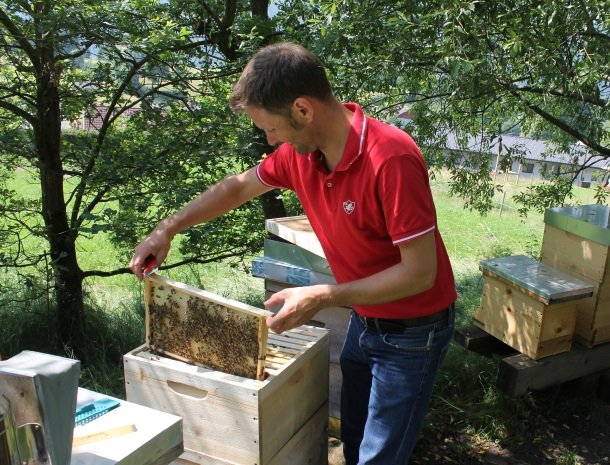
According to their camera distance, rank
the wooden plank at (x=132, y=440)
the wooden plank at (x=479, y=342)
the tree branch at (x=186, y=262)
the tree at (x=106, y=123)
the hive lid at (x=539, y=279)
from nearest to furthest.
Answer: the wooden plank at (x=132, y=440) < the hive lid at (x=539, y=279) < the wooden plank at (x=479, y=342) < the tree at (x=106, y=123) < the tree branch at (x=186, y=262)

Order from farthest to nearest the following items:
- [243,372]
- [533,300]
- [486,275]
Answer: [486,275], [533,300], [243,372]

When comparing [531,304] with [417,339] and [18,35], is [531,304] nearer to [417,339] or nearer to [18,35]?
[417,339]

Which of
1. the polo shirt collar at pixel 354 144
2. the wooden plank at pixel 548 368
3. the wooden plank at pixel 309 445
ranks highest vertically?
the polo shirt collar at pixel 354 144

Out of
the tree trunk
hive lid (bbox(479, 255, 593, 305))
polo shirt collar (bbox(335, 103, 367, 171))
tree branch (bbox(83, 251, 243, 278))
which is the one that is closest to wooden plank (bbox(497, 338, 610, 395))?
hive lid (bbox(479, 255, 593, 305))

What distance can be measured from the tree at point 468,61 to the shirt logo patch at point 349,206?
110 cm

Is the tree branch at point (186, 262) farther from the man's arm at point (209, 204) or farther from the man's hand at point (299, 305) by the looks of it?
the man's hand at point (299, 305)

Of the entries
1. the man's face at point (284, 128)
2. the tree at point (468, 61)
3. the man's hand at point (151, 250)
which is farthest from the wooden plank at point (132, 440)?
the tree at point (468, 61)

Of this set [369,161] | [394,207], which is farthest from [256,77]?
[394,207]

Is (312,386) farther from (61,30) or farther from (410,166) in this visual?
(61,30)

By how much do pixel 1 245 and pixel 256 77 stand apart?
7.96 ft

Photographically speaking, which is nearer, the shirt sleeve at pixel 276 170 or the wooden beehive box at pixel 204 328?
the wooden beehive box at pixel 204 328

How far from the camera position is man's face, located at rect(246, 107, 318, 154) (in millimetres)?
1533

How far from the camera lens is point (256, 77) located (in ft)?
4.95

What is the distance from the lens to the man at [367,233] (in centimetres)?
149
